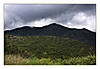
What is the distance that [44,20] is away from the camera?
1516 centimetres

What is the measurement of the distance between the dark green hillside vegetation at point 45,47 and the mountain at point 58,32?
0.08m

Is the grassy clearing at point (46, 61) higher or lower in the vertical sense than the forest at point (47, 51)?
lower

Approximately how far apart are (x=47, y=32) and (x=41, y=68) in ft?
2.58

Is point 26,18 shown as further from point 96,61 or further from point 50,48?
point 96,61

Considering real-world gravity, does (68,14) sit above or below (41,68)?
above

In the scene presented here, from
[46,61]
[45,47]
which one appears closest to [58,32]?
[45,47]

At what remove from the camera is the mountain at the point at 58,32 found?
15148 millimetres

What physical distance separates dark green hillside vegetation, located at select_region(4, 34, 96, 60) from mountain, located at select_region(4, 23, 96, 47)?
0.08 m

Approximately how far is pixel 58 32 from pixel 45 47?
17.0 inches

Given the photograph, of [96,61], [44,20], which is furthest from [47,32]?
[96,61]

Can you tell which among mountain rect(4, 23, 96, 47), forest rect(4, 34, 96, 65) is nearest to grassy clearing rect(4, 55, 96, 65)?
forest rect(4, 34, 96, 65)

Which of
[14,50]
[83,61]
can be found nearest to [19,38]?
[14,50]

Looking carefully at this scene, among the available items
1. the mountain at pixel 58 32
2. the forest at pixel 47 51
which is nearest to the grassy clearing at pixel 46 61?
the forest at pixel 47 51

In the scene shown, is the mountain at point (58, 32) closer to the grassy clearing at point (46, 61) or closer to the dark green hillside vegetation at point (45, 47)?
the dark green hillside vegetation at point (45, 47)
